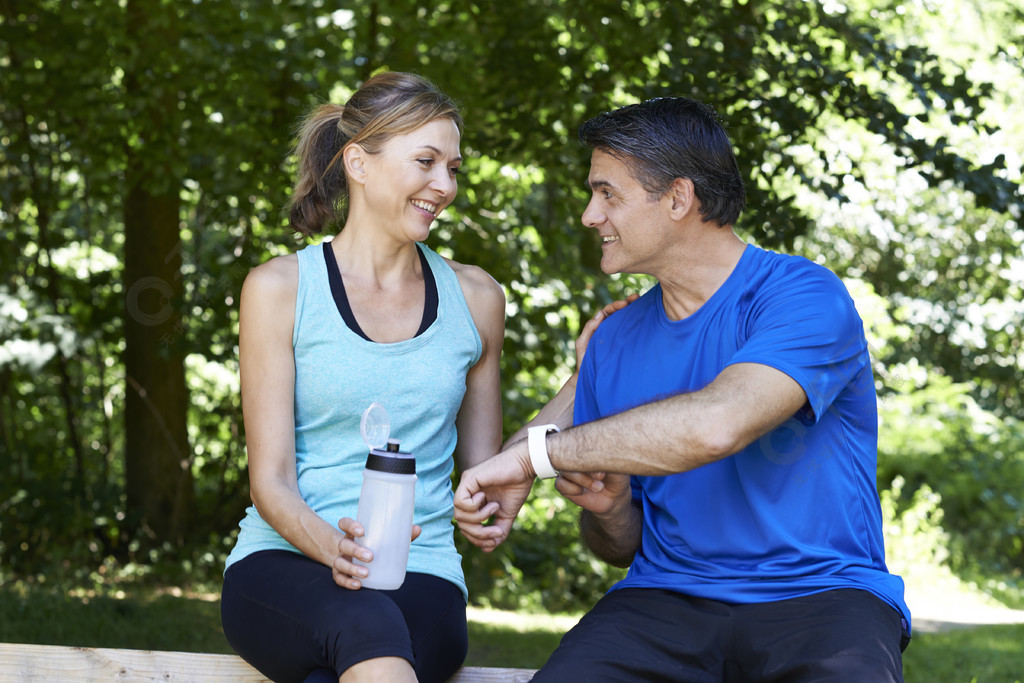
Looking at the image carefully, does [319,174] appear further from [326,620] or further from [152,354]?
[152,354]

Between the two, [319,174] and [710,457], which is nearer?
[710,457]

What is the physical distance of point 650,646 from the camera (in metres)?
2.33

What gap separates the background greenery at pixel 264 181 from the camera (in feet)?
14.8

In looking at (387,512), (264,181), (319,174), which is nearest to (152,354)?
(264,181)

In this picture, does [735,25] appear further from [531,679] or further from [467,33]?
[531,679]

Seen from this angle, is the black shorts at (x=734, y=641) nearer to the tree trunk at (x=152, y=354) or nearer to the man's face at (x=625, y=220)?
the man's face at (x=625, y=220)

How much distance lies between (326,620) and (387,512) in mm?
268

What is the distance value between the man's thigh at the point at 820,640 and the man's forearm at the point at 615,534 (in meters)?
0.38

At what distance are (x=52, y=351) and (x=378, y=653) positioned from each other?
4.83 m

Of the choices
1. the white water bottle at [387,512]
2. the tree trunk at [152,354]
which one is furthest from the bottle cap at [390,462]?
the tree trunk at [152,354]

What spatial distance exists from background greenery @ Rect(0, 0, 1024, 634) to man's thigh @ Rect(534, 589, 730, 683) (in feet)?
7.37

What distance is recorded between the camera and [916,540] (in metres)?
9.37

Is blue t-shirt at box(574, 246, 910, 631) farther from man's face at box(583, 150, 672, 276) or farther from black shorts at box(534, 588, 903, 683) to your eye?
man's face at box(583, 150, 672, 276)

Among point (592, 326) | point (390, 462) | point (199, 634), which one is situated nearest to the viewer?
point (390, 462)
